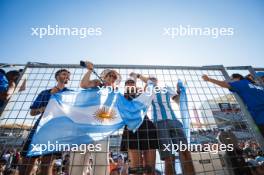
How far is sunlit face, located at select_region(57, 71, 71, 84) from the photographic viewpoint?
333cm

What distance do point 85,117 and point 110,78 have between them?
0.88 m

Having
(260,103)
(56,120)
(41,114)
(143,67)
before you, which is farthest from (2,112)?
(260,103)

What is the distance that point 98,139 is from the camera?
2.68 metres

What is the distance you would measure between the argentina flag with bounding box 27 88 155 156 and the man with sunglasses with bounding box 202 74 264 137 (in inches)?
52.7

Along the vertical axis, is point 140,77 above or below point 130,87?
above

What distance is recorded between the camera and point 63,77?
3.37m

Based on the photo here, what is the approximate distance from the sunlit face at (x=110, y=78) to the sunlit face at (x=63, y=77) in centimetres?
66
